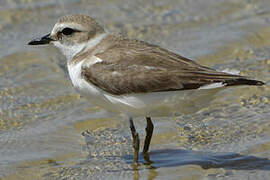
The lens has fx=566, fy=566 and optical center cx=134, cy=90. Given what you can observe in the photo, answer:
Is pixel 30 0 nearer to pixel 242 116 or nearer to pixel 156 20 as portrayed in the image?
pixel 156 20

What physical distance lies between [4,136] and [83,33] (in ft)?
6.52

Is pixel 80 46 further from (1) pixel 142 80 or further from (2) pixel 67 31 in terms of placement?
(1) pixel 142 80

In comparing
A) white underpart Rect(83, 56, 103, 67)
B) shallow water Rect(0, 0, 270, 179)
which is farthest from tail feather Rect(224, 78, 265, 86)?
white underpart Rect(83, 56, 103, 67)

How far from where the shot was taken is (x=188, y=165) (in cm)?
720

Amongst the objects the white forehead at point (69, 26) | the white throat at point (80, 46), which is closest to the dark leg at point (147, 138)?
the white throat at point (80, 46)

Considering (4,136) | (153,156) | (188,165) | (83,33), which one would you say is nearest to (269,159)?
(188,165)

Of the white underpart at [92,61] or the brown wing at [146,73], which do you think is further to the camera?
the white underpart at [92,61]

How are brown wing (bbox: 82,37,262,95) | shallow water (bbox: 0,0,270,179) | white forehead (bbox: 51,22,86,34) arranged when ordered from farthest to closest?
white forehead (bbox: 51,22,86,34), shallow water (bbox: 0,0,270,179), brown wing (bbox: 82,37,262,95)

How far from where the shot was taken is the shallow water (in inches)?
287

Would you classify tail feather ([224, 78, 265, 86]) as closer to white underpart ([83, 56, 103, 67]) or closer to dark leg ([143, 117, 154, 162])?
dark leg ([143, 117, 154, 162])

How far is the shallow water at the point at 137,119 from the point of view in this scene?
7.30m

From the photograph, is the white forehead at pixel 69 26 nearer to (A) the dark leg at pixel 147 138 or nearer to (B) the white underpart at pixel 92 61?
(B) the white underpart at pixel 92 61

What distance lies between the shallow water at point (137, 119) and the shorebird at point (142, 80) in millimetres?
714

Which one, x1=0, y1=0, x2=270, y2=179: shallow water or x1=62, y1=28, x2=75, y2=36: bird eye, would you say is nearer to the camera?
x1=0, y1=0, x2=270, y2=179: shallow water
